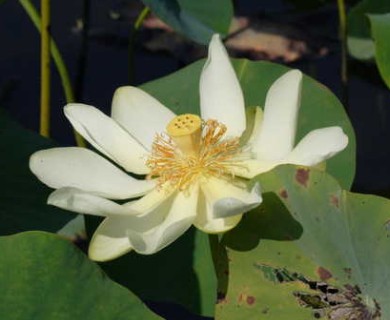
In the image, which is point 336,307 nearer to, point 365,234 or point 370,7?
point 365,234

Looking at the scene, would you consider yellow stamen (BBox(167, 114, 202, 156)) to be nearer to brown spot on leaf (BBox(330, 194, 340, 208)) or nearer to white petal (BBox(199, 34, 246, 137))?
white petal (BBox(199, 34, 246, 137))

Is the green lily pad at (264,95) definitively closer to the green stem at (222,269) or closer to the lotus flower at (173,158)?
the lotus flower at (173,158)

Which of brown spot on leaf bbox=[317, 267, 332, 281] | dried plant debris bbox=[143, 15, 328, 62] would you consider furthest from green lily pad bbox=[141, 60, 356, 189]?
dried plant debris bbox=[143, 15, 328, 62]

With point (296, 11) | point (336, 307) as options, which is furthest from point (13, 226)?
point (296, 11)

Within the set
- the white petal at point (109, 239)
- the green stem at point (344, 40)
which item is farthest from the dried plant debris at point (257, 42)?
the white petal at point (109, 239)

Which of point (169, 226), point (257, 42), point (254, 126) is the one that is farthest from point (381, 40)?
point (257, 42)

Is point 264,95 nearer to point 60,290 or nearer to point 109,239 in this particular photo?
point 109,239
